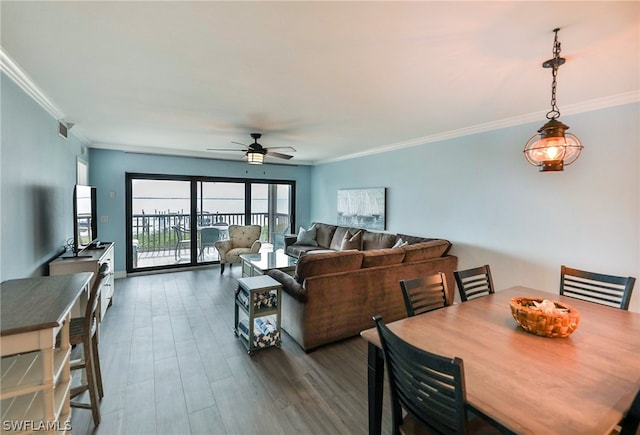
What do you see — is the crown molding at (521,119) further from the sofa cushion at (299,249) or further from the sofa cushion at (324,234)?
the sofa cushion at (299,249)

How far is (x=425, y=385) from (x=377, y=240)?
4.27 metres

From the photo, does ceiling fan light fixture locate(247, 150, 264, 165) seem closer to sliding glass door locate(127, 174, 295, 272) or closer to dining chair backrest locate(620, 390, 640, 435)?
sliding glass door locate(127, 174, 295, 272)

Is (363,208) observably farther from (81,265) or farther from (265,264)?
(81,265)

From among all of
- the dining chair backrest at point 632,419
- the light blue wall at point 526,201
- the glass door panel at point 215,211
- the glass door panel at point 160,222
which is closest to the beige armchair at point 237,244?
the glass door panel at point 215,211

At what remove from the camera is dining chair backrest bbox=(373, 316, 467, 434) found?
1042 millimetres

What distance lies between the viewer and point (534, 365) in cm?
132

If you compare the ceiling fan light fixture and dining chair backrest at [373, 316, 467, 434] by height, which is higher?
the ceiling fan light fixture

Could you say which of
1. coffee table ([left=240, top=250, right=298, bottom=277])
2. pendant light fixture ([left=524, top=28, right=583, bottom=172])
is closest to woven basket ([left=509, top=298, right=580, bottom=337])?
pendant light fixture ([left=524, top=28, right=583, bottom=172])

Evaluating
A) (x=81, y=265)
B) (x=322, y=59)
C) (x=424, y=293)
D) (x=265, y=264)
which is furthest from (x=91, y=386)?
(x=322, y=59)

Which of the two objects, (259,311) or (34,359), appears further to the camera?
(259,311)

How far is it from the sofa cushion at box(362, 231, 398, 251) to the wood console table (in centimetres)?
425

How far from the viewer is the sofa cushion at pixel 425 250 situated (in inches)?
142

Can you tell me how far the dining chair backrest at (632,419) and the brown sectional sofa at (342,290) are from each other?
213cm

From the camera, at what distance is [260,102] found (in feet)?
9.95
